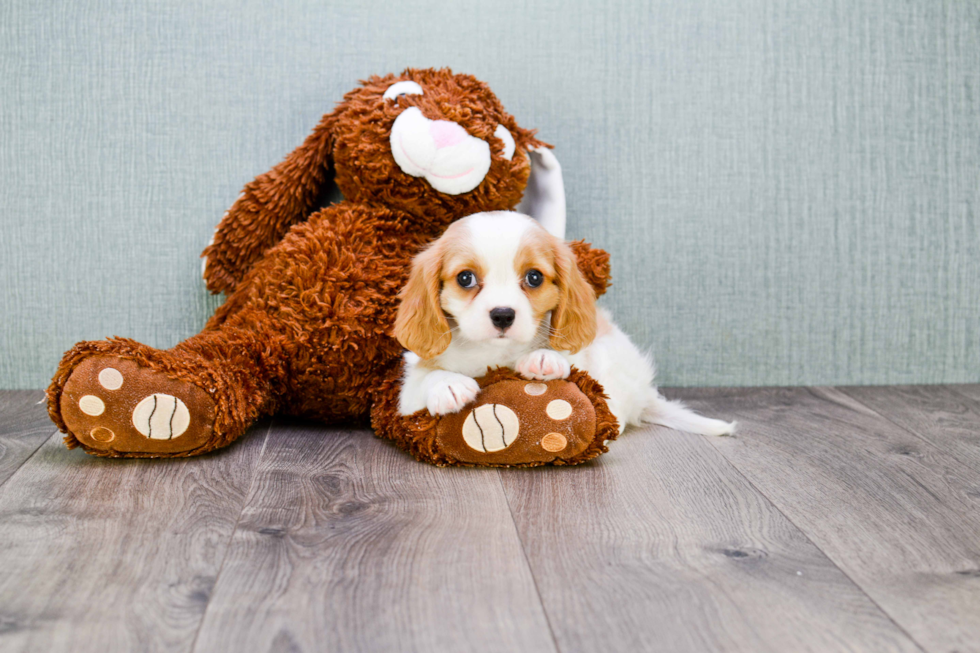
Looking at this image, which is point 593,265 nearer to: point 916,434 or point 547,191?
point 547,191

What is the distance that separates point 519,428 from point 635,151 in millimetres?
764

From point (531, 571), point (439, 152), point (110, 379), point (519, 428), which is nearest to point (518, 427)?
point (519, 428)

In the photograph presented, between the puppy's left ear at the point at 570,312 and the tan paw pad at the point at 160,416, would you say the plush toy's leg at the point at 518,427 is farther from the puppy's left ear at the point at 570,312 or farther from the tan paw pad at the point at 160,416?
the tan paw pad at the point at 160,416

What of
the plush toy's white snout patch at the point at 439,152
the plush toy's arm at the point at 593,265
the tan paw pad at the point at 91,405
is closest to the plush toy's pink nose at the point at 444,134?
the plush toy's white snout patch at the point at 439,152

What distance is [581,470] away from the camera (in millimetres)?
1195

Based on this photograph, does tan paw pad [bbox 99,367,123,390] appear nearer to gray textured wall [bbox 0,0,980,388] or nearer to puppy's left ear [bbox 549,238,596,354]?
gray textured wall [bbox 0,0,980,388]

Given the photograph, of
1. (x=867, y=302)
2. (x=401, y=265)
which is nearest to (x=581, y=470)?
(x=401, y=265)

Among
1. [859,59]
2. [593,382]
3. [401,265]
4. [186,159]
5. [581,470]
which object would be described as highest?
[859,59]

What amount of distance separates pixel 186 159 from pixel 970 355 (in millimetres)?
1711

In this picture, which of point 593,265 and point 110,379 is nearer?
point 110,379

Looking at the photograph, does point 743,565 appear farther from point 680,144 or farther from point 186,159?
point 186,159

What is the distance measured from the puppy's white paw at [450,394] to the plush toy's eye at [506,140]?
1.38 ft

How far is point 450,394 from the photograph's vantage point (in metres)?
1.16

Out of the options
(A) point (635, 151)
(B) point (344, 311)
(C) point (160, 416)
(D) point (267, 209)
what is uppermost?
(A) point (635, 151)
